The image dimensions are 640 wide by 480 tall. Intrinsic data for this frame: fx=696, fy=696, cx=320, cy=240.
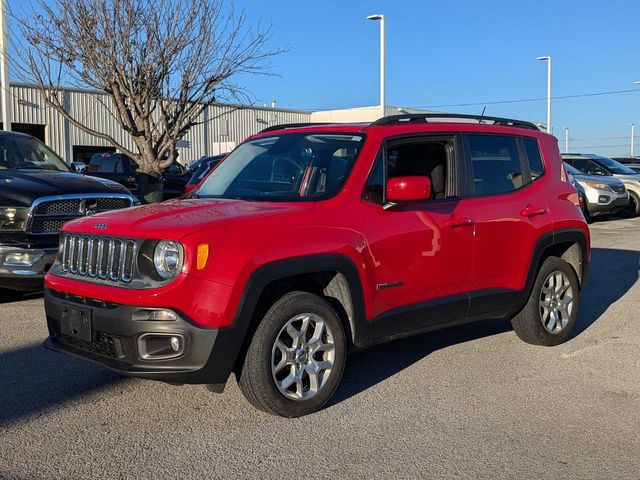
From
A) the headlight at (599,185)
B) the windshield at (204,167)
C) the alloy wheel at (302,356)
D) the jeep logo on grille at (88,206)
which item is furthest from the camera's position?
the headlight at (599,185)

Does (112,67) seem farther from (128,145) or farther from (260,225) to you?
(128,145)

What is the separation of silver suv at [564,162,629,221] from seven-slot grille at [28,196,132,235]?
14046 mm

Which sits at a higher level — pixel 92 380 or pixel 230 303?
pixel 230 303

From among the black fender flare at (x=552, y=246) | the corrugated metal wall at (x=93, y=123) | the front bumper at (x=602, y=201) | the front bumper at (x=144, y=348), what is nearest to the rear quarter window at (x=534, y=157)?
the black fender flare at (x=552, y=246)

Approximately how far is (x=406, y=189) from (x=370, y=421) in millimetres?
1528

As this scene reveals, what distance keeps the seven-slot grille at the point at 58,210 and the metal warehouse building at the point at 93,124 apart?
18195 mm

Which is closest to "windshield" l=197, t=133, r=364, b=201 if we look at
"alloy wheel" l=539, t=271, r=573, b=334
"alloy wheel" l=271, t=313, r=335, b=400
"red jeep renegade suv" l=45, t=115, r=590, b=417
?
"red jeep renegade suv" l=45, t=115, r=590, b=417

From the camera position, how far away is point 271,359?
4176 millimetres

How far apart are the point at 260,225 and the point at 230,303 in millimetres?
508

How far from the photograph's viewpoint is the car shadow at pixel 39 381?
177 inches

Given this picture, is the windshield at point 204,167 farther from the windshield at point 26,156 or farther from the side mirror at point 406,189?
the side mirror at point 406,189

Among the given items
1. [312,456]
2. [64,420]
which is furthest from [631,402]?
[64,420]

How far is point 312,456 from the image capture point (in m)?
3.79

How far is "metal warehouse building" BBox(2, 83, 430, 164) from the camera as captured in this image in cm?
3071
